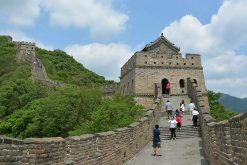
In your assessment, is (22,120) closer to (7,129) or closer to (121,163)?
(7,129)

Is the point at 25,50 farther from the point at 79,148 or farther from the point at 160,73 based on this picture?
the point at 79,148

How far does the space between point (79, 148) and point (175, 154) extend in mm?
7417

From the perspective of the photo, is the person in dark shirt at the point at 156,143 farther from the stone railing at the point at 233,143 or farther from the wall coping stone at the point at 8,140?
the wall coping stone at the point at 8,140

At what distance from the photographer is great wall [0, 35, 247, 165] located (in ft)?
22.2

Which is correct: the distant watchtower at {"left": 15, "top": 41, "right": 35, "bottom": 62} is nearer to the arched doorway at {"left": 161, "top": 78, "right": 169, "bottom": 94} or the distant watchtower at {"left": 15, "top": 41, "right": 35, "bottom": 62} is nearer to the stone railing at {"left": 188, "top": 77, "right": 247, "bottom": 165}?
the arched doorway at {"left": 161, "top": 78, "right": 169, "bottom": 94}

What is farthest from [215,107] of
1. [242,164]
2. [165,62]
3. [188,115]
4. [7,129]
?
[242,164]

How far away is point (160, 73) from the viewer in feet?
109

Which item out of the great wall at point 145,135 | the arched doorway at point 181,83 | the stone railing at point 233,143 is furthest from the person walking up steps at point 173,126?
the arched doorway at point 181,83

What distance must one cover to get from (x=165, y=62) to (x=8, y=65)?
5928 centimetres

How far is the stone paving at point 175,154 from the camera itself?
1447cm

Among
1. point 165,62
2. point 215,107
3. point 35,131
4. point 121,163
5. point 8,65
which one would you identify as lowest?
point 121,163

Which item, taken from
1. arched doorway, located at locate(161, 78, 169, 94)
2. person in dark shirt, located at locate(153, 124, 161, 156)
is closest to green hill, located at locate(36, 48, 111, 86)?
arched doorway, located at locate(161, 78, 169, 94)

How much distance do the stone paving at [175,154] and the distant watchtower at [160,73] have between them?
1274 centimetres

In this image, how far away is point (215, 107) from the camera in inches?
1422
